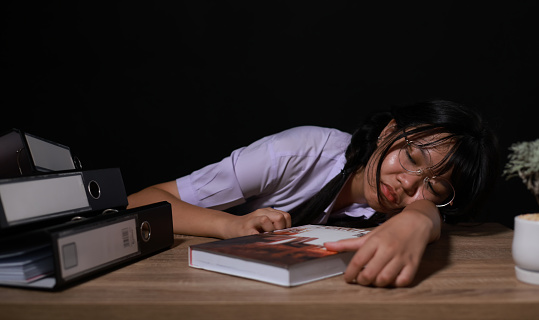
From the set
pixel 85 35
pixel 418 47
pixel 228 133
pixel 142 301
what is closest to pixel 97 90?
pixel 85 35

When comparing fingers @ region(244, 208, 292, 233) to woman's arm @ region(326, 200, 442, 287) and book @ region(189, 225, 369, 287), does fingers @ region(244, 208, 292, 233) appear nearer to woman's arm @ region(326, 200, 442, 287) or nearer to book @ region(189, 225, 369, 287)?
book @ region(189, 225, 369, 287)

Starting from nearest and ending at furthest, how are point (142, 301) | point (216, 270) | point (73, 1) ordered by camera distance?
point (142, 301)
point (216, 270)
point (73, 1)

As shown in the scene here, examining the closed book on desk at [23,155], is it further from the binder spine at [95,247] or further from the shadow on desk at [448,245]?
the shadow on desk at [448,245]

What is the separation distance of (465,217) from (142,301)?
1.01 m

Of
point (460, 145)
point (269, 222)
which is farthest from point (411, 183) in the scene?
point (269, 222)

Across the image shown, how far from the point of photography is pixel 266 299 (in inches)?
27.1

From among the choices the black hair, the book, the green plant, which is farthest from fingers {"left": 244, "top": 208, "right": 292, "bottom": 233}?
the green plant

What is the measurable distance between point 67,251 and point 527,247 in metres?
0.62

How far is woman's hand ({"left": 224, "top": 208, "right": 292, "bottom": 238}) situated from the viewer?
110 cm

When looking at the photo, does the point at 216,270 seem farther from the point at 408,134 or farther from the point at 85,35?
the point at 85,35

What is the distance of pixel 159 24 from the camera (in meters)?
2.06

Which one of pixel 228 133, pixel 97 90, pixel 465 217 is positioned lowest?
pixel 465 217

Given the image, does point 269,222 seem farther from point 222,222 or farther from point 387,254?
point 387,254

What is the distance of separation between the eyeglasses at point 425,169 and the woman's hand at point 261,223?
1.22ft
